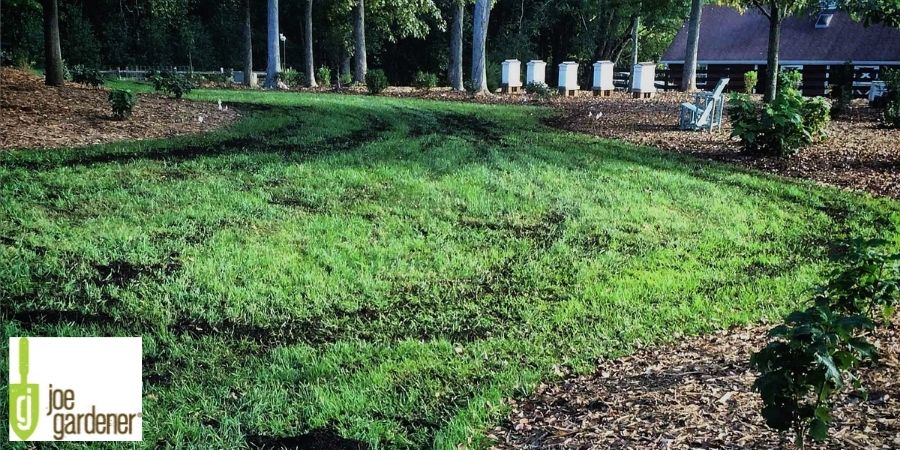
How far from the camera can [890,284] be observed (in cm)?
394

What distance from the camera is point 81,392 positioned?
2.71 metres

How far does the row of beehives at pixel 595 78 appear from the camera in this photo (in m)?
24.2

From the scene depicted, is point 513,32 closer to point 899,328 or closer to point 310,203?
point 310,203

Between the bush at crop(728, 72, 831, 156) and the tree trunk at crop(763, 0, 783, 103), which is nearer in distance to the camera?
the bush at crop(728, 72, 831, 156)

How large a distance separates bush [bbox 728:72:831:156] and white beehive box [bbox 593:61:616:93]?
42.7 ft

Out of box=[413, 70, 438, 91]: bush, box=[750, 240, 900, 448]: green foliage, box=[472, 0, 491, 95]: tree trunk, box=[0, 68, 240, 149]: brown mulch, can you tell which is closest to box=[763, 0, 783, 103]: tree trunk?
box=[472, 0, 491, 95]: tree trunk

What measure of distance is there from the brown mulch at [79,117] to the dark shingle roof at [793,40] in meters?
26.5

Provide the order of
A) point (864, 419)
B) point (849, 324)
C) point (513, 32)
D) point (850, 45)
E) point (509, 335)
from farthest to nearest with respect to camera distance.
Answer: point (513, 32), point (850, 45), point (509, 335), point (864, 419), point (849, 324)

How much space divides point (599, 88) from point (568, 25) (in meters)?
19.4

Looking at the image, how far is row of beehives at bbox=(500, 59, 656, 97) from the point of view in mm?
24219

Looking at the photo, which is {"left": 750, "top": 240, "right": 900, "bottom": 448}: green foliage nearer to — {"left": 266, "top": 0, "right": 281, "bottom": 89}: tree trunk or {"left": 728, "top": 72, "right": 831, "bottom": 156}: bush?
{"left": 728, "top": 72, "right": 831, "bottom": 156}: bush

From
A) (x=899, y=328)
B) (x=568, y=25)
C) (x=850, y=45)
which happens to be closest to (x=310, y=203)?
(x=899, y=328)

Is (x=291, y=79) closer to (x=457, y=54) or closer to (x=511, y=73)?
(x=457, y=54)

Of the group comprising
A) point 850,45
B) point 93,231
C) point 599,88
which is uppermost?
point 850,45
